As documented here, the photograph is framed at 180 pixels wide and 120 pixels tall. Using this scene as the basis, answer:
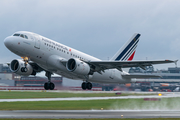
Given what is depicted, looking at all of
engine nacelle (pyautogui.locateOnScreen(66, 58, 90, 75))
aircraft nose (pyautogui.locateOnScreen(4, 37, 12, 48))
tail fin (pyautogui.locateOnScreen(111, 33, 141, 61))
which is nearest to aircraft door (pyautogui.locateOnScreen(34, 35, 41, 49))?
aircraft nose (pyautogui.locateOnScreen(4, 37, 12, 48))

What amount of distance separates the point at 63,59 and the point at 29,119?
13012 millimetres

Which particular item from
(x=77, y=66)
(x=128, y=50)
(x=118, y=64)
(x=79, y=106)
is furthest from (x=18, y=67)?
(x=128, y=50)

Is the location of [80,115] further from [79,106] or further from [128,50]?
[128,50]

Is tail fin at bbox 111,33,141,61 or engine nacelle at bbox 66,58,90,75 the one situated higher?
tail fin at bbox 111,33,141,61

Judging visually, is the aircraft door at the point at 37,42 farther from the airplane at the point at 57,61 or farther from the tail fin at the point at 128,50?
the tail fin at the point at 128,50

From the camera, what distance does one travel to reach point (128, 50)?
54688 mm

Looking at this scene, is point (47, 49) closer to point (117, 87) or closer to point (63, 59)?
point (63, 59)

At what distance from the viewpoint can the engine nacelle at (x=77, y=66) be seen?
40.9 metres

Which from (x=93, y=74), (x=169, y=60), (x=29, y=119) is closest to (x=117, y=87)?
(x=93, y=74)

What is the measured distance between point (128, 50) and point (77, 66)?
54.2 feet

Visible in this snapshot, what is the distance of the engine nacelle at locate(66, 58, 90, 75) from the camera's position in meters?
→ 40.9

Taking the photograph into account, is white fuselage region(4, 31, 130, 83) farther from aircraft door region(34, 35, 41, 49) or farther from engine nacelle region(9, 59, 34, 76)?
engine nacelle region(9, 59, 34, 76)

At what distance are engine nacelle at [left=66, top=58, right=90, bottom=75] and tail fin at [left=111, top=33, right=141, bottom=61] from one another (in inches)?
471

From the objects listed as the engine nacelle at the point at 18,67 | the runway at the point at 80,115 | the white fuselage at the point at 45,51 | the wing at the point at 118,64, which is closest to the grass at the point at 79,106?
the white fuselage at the point at 45,51
